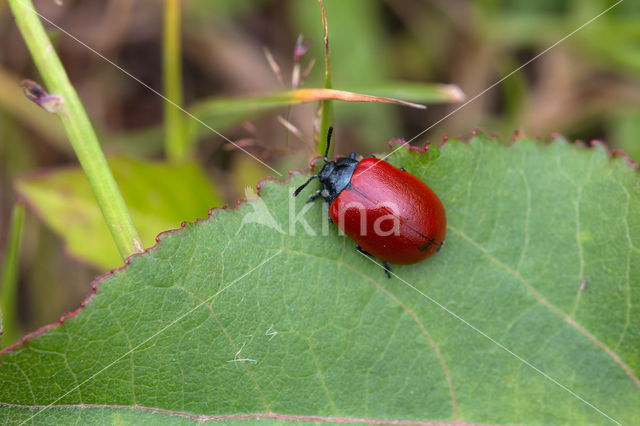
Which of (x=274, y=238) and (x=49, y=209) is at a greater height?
(x=49, y=209)

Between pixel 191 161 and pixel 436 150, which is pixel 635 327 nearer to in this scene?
pixel 436 150

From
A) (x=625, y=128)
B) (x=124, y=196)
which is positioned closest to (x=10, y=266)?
(x=124, y=196)

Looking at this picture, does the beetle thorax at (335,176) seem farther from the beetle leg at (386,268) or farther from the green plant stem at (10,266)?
the green plant stem at (10,266)

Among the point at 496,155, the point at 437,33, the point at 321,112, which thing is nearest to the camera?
the point at 496,155

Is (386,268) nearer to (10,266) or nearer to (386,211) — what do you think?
(386,211)

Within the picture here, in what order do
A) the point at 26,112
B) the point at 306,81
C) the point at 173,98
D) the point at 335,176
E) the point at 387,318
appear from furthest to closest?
the point at 306,81
the point at 26,112
the point at 173,98
the point at 335,176
the point at 387,318

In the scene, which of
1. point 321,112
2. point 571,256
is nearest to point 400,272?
point 571,256
